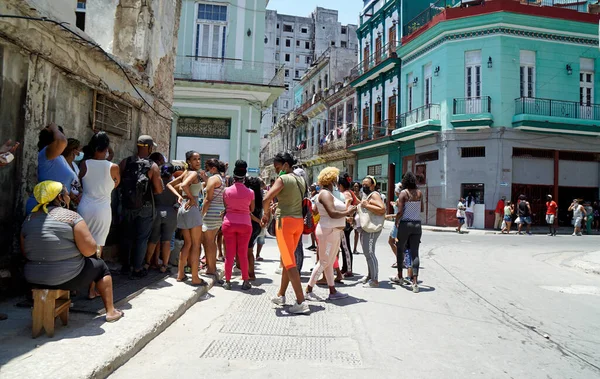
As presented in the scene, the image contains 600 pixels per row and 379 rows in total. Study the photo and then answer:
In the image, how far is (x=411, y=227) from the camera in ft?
20.6

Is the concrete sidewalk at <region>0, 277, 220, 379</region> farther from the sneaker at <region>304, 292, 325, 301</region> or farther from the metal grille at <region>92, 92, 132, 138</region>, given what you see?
the metal grille at <region>92, 92, 132, 138</region>

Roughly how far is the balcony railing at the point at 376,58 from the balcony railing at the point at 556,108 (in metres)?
7.96

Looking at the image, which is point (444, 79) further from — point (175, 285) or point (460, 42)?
point (175, 285)

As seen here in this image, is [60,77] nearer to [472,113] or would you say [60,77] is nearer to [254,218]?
[254,218]

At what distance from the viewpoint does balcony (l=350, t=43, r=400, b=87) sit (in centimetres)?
2616

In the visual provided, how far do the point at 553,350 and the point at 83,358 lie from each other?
3943 mm

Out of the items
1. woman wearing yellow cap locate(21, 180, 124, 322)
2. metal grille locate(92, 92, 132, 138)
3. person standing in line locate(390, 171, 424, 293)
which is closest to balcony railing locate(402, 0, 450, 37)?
person standing in line locate(390, 171, 424, 293)

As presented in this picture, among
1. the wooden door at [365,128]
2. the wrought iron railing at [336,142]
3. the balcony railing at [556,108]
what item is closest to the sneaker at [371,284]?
the balcony railing at [556,108]

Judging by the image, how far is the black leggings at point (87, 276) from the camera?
11.3 ft

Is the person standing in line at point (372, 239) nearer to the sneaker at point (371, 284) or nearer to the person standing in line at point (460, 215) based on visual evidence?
the sneaker at point (371, 284)

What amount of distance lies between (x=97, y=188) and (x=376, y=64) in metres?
26.4

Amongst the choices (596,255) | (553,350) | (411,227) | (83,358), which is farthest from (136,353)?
(596,255)

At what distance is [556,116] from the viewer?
21.2 m

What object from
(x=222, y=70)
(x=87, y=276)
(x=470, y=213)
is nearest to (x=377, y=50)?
→ (x=470, y=213)
